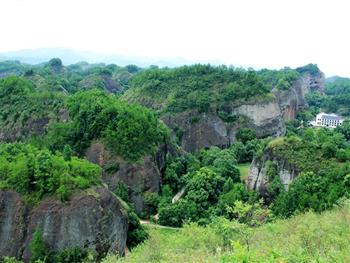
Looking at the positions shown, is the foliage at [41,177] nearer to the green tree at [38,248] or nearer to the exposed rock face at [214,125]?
the green tree at [38,248]

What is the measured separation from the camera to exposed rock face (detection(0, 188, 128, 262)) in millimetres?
28828

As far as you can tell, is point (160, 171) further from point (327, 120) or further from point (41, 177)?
point (327, 120)

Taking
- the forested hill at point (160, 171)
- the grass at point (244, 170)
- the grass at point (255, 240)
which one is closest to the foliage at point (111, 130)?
the forested hill at point (160, 171)

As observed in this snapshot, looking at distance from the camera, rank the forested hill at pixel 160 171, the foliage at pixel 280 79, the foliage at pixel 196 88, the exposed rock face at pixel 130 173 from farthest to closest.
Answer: the foliage at pixel 280 79 < the foliage at pixel 196 88 < the exposed rock face at pixel 130 173 < the forested hill at pixel 160 171

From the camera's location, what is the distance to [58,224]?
28875 mm

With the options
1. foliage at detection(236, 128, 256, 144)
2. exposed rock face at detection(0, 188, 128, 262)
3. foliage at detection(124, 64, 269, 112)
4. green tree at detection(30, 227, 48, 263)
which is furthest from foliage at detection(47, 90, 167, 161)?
green tree at detection(30, 227, 48, 263)

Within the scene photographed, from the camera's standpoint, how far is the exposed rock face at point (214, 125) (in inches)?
2381

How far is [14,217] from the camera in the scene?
29.4 m

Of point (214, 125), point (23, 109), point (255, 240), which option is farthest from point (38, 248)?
point (214, 125)

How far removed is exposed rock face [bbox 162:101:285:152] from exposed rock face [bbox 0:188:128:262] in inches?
1214

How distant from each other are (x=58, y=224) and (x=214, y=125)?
34.9m

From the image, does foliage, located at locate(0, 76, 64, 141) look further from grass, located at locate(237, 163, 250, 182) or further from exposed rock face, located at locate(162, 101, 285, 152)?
grass, located at locate(237, 163, 250, 182)

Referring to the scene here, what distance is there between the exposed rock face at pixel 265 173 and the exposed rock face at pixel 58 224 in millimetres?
15527

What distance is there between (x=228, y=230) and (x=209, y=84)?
43256mm
